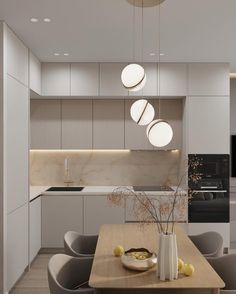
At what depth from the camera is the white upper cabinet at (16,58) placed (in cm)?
372

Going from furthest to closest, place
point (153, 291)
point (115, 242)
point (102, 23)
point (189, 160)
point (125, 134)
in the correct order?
1. point (125, 134)
2. point (189, 160)
3. point (102, 23)
4. point (115, 242)
5. point (153, 291)

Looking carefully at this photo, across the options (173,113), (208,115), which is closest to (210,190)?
(208,115)

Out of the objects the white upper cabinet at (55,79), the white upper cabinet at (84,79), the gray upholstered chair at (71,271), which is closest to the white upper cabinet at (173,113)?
the white upper cabinet at (84,79)

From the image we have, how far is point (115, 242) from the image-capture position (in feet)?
10.4

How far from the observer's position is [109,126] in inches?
222

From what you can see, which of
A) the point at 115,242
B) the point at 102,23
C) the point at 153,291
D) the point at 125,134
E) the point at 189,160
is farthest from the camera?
the point at 125,134

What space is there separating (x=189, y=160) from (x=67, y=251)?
2.43 metres

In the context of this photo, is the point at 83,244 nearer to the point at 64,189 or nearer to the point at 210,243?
the point at 210,243

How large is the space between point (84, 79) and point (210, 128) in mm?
1935

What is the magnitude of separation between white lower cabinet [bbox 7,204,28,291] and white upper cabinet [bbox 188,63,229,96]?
2.85m

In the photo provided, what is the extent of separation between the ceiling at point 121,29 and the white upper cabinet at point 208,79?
17cm

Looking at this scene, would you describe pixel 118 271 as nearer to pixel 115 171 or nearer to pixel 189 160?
pixel 189 160

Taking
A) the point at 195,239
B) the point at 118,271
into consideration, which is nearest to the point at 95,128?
the point at 195,239

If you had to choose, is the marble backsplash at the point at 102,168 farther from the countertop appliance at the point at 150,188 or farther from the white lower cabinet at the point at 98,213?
the white lower cabinet at the point at 98,213
